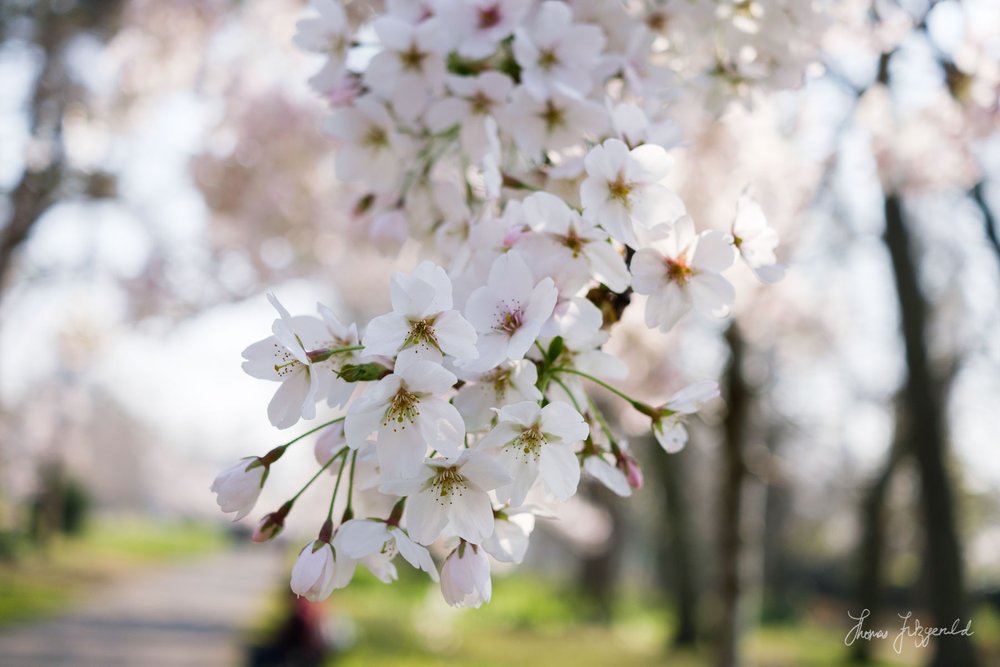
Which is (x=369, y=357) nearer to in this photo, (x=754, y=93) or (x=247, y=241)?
(x=754, y=93)

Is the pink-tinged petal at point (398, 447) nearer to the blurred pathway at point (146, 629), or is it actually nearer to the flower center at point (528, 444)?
the flower center at point (528, 444)

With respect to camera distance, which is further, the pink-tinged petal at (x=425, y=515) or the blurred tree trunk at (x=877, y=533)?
the blurred tree trunk at (x=877, y=533)

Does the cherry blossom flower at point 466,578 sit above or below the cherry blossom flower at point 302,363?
below

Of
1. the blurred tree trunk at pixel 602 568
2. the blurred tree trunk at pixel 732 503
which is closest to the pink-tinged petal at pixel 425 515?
the blurred tree trunk at pixel 732 503

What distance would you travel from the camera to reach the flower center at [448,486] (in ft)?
2.83

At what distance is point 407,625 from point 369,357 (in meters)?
8.34

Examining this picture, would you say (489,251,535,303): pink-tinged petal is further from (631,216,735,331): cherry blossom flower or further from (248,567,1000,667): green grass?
(248,567,1000,667): green grass

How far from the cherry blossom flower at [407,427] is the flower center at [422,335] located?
5cm

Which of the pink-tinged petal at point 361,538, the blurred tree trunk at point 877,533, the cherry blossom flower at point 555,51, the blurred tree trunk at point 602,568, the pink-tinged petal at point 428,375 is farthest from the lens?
the blurred tree trunk at point 602,568

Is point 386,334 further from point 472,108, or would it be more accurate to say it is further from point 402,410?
point 472,108

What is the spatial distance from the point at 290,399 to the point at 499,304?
0.28m

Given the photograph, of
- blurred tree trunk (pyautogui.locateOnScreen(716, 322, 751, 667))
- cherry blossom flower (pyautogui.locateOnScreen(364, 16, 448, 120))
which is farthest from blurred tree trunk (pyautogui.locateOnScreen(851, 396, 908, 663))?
cherry blossom flower (pyautogui.locateOnScreen(364, 16, 448, 120))

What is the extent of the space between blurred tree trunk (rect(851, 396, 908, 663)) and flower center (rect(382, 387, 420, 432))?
1243cm

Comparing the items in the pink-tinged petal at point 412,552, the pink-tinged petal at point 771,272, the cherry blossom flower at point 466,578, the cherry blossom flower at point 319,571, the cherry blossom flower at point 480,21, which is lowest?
the cherry blossom flower at point 319,571
